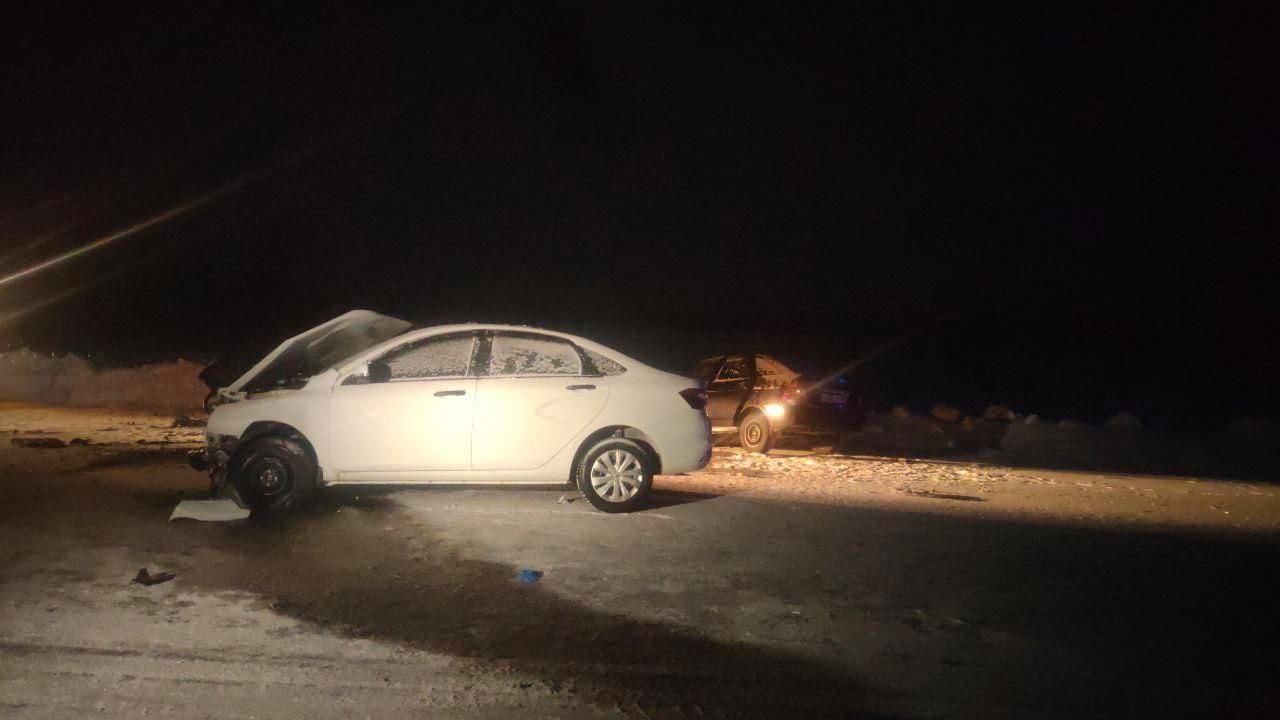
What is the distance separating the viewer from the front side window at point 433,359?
880 cm

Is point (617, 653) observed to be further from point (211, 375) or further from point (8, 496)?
point (211, 375)

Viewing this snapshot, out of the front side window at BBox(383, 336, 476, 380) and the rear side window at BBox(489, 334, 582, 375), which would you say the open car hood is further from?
the rear side window at BBox(489, 334, 582, 375)

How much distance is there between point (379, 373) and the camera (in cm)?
839

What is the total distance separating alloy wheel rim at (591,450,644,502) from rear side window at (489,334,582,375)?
0.94 meters

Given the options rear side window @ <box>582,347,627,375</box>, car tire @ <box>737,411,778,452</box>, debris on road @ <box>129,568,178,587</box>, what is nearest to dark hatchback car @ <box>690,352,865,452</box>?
car tire @ <box>737,411,778,452</box>

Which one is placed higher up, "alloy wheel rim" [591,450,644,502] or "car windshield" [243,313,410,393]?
"car windshield" [243,313,410,393]

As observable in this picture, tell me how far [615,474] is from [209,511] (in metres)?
3.80

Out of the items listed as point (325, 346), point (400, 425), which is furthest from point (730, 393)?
point (400, 425)

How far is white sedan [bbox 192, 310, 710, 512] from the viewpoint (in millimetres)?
8422

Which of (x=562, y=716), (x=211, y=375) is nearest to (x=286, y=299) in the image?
(x=211, y=375)

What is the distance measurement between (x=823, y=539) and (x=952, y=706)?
12.0 ft

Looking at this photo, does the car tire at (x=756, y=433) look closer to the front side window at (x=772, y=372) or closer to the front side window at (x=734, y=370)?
the front side window at (x=772, y=372)

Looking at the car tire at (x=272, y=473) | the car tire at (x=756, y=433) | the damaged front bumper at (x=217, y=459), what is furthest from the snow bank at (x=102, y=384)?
the car tire at (x=272, y=473)

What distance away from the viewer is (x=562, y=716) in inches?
153
